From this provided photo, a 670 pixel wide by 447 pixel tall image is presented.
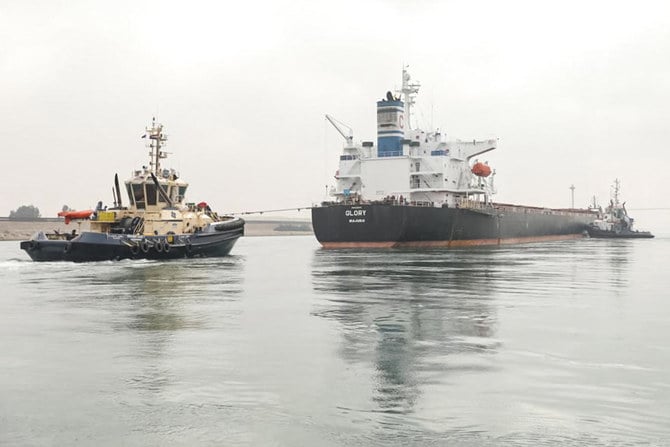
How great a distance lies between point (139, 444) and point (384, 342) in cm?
647

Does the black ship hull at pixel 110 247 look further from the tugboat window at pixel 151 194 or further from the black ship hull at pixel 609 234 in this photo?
Answer: the black ship hull at pixel 609 234

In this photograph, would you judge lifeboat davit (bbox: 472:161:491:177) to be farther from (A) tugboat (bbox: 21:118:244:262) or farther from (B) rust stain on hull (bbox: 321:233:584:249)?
(A) tugboat (bbox: 21:118:244:262)

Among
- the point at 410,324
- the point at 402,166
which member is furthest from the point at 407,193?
the point at 410,324

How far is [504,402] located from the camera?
8727 mm

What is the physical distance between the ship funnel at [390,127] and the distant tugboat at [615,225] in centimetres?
5347

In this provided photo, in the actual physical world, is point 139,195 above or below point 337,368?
above

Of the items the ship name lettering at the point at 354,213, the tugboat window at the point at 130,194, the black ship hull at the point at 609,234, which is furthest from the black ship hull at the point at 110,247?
the black ship hull at the point at 609,234

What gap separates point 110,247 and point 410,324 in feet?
89.8

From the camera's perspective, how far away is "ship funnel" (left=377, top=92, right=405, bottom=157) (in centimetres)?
6450

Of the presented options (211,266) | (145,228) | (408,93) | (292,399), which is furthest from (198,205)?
(292,399)

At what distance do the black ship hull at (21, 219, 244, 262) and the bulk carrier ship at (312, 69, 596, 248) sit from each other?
55.1 feet

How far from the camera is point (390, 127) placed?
64.7 m

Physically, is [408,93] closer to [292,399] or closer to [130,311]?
[130,311]

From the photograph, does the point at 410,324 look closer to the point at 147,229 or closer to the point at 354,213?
the point at 147,229
